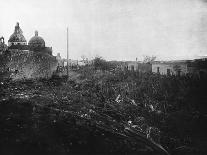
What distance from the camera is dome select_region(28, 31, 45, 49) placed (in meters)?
42.5

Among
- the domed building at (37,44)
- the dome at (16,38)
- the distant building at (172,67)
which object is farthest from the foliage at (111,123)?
the dome at (16,38)

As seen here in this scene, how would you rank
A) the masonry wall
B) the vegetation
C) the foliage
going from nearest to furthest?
1. the vegetation
2. the foliage
3. the masonry wall

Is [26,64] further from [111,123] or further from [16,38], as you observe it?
[16,38]

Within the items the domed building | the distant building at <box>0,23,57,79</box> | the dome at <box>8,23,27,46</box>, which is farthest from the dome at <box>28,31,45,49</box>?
the distant building at <box>0,23,57,79</box>

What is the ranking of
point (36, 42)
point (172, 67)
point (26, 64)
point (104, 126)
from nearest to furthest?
1. point (104, 126)
2. point (26, 64)
3. point (172, 67)
4. point (36, 42)

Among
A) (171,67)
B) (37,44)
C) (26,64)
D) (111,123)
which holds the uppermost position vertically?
(37,44)

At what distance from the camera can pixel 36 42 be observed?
141 ft

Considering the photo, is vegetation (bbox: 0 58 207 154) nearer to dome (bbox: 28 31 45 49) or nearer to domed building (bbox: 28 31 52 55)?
domed building (bbox: 28 31 52 55)

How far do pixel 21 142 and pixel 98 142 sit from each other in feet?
8.23

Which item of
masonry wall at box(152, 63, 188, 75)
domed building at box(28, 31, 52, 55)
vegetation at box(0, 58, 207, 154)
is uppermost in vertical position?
domed building at box(28, 31, 52, 55)

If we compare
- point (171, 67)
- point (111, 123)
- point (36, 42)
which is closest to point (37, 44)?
point (36, 42)

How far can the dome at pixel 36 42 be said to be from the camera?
139ft

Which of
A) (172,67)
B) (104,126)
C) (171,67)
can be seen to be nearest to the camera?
(104,126)

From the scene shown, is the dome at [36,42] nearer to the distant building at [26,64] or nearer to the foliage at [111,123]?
the distant building at [26,64]
